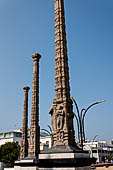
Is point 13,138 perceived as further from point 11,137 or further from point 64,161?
point 64,161

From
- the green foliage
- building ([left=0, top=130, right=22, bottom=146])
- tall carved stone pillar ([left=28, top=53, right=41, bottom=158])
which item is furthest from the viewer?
building ([left=0, top=130, right=22, bottom=146])

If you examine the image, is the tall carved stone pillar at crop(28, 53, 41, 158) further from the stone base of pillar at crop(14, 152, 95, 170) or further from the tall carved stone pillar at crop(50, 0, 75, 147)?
the stone base of pillar at crop(14, 152, 95, 170)

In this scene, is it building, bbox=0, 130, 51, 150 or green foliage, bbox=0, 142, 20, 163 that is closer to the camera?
green foliage, bbox=0, 142, 20, 163

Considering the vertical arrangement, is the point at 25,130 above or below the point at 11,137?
above

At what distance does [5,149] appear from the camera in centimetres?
3369

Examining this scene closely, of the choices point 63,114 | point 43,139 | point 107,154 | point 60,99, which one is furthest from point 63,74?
point 107,154

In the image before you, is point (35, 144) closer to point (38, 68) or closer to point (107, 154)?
point (38, 68)

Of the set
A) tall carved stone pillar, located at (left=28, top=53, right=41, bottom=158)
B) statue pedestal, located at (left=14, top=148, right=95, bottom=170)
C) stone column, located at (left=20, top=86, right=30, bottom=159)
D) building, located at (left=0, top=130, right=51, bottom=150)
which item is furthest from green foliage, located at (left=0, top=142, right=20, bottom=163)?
statue pedestal, located at (left=14, top=148, right=95, bottom=170)

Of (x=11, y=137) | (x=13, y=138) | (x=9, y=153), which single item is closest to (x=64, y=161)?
(x=9, y=153)

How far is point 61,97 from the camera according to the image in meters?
9.78

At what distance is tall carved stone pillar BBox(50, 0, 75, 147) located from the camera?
9000mm

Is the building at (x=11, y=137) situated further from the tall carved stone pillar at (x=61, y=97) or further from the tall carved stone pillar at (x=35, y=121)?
the tall carved stone pillar at (x=61, y=97)

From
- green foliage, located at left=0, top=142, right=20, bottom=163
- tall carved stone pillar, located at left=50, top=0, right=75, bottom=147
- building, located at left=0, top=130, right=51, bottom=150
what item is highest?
tall carved stone pillar, located at left=50, top=0, right=75, bottom=147

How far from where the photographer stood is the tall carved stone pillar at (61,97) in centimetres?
900
